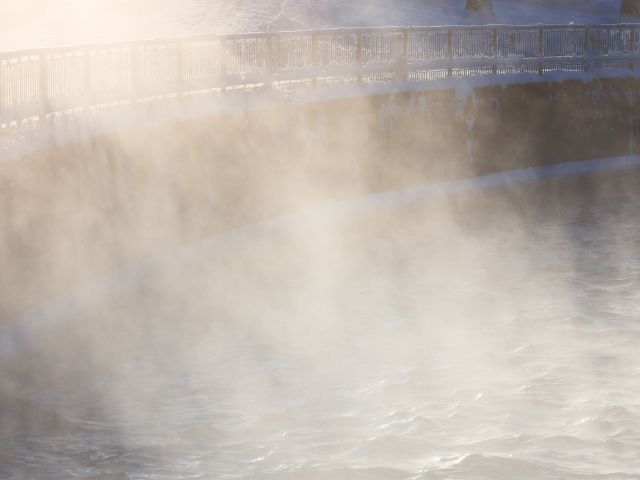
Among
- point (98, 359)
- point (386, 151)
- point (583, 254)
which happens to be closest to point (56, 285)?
point (98, 359)

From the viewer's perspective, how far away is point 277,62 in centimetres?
2491

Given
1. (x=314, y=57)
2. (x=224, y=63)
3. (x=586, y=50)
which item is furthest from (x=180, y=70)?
(x=586, y=50)

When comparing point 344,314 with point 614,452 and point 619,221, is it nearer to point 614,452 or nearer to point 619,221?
point 614,452

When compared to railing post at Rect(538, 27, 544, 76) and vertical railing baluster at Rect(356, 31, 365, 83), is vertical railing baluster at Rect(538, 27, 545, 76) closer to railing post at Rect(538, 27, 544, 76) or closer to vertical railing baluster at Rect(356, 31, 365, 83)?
railing post at Rect(538, 27, 544, 76)

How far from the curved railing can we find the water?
282 centimetres

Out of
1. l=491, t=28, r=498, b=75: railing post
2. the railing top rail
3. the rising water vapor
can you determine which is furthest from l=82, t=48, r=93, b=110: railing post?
l=491, t=28, r=498, b=75: railing post

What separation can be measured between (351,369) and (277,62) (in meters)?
11.9

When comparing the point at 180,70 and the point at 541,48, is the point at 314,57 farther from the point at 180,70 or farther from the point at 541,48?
the point at 541,48

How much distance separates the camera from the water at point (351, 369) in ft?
37.1

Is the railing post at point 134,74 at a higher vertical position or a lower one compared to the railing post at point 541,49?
higher

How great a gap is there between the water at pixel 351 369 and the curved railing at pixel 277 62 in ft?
9.25

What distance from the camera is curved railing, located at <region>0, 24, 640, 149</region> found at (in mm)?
18438

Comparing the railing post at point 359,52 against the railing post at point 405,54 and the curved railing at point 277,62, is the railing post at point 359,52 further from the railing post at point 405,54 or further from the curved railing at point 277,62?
the railing post at point 405,54

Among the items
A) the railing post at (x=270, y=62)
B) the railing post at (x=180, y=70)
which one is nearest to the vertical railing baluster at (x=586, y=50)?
the railing post at (x=270, y=62)
